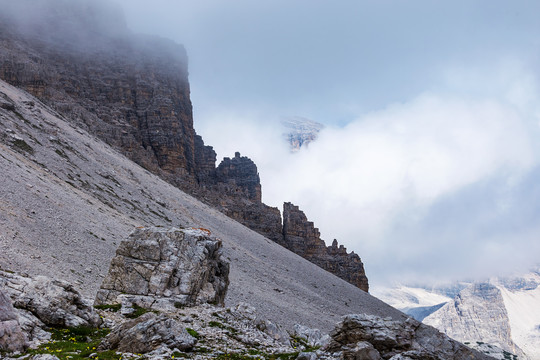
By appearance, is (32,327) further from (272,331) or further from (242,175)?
(242,175)

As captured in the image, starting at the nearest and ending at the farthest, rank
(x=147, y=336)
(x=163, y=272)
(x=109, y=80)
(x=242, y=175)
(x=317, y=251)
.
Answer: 1. (x=147, y=336)
2. (x=163, y=272)
3. (x=317, y=251)
4. (x=109, y=80)
5. (x=242, y=175)

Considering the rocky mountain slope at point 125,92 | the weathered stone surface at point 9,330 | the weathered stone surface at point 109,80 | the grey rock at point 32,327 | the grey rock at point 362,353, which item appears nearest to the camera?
the weathered stone surface at point 9,330

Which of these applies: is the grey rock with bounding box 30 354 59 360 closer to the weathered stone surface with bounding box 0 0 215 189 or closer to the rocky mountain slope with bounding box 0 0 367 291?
the rocky mountain slope with bounding box 0 0 367 291

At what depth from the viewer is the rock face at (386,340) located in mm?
22750

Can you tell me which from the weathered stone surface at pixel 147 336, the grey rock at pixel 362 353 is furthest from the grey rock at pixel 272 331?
the weathered stone surface at pixel 147 336

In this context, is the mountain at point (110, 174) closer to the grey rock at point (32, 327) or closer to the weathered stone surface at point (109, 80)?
the weathered stone surface at point (109, 80)

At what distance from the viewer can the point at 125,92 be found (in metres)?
166

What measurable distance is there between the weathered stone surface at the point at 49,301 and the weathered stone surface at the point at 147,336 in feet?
13.5

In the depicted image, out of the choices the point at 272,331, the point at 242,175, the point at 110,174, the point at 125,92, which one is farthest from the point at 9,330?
the point at 242,175

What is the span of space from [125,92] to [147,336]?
160m

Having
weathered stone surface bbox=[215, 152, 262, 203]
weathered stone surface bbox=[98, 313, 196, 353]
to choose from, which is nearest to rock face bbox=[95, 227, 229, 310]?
weathered stone surface bbox=[98, 313, 196, 353]

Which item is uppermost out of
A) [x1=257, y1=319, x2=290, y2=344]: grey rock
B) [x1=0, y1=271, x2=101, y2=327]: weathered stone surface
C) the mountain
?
the mountain

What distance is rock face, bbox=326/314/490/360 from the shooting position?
896 inches

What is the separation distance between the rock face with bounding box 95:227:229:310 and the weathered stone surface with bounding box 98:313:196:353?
790 cm
